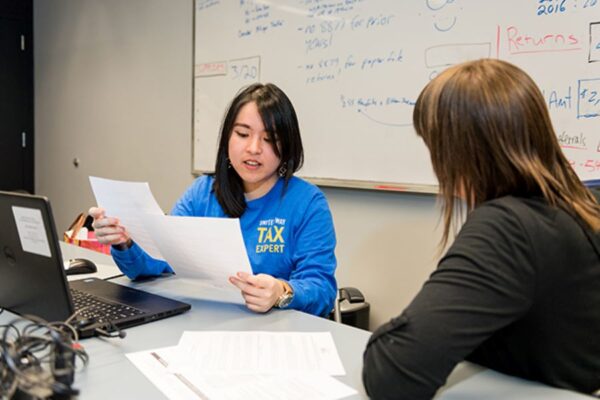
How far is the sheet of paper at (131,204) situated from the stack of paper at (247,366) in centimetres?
35

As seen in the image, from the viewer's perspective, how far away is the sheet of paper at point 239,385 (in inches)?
32.4

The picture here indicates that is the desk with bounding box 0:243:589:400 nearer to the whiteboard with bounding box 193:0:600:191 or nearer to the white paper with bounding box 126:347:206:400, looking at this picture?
the white paper with bounding box 126:347:206:400

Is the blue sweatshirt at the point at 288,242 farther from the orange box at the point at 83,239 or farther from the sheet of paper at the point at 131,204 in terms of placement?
the orange box at the point at 83,239

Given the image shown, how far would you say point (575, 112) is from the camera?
1735mm

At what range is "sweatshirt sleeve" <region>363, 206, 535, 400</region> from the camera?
72 cm

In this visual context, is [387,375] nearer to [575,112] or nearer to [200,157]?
[575,112]

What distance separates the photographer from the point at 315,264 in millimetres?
1425

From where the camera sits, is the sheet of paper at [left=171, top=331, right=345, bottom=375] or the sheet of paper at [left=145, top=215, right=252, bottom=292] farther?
the sheet of paper at [left=145, top=215, right=252, bottom=292]

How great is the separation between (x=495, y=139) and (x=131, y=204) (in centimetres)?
87

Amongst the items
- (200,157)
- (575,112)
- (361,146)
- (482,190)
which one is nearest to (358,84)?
(361,146)

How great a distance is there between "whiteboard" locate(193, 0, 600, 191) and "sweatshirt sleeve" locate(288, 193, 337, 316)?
49 cm

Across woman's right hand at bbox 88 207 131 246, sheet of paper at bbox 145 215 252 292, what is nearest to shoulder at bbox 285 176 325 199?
sheet of paper at bbox 145 215 252 292

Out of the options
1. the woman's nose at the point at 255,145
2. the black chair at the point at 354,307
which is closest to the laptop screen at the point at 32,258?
the woman's nose at the point at 255,145

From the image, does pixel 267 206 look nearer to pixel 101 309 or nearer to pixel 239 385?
pixel 101 309
